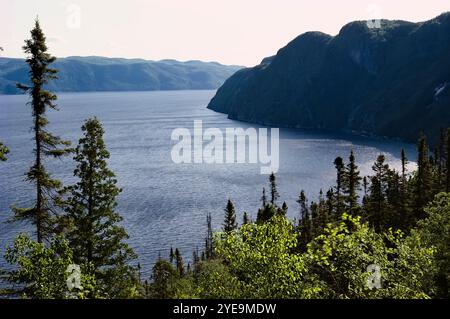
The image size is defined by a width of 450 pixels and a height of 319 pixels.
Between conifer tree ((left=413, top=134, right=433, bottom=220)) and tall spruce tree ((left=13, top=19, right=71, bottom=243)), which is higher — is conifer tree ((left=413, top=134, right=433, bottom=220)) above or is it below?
below

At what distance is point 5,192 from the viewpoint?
16988 centimetres

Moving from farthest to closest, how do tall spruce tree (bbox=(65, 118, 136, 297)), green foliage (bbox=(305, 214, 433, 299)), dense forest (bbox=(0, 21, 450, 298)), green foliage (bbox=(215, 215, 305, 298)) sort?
tall spruce tree (bbox=(65, 118, 136, 297)) < dense forest (bbox=(0, 21, 450, 298)) < green foliage (bbox=(215, 215, 305, 298)) < green foliage (bbox=(305, 214, 433, 299))

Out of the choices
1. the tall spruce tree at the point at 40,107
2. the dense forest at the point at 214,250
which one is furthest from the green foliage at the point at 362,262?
the tall spruce tree at the point at 40,107

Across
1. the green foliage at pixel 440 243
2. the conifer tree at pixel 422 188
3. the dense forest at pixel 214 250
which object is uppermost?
the dense forest at pixel 214 250

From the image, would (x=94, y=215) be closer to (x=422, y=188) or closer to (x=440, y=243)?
(x=440, y=243)

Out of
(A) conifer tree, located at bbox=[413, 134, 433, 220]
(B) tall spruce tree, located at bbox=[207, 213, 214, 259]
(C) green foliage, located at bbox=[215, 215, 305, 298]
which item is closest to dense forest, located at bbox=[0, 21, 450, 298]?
(C) green foliage, located at bbox=[215, 215, 305, 298]

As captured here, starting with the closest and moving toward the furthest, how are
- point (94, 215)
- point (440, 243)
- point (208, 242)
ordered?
1. point (440, 243)
2. point (94, 215)
3. point (208, 242)

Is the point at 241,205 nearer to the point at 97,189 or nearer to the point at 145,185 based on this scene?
the point at 145,185

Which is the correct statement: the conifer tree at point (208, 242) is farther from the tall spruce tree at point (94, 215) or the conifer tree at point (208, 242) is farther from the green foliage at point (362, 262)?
the green foliage at point (362, 262)

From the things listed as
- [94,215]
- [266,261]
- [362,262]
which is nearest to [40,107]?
[94,215]

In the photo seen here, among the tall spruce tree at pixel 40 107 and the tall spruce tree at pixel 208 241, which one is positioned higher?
the tall spruce tree at pixel 40 107

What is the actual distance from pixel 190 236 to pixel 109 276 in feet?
367

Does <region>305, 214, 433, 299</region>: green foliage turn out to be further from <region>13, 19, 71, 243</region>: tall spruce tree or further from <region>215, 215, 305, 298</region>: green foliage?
<region>13, 19, 71, 243</region>: tall spruce tree

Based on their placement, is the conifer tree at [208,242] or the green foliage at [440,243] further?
the conifer tree at [208,242]
